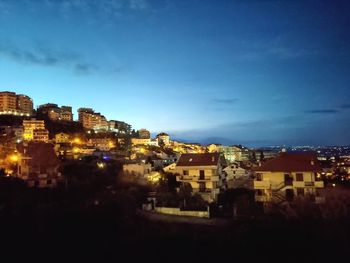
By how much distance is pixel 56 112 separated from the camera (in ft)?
370

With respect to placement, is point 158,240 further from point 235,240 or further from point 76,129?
point 76,129

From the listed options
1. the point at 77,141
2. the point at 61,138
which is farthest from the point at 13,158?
the point at 77,141

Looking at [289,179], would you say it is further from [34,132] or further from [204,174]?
[34,132]

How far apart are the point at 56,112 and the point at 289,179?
9982cm

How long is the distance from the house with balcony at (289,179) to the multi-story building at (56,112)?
300 feet

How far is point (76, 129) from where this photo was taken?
9762 centimetres

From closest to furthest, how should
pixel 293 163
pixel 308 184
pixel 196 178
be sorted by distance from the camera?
1. pixel 308 184
2. pixel 293 163
3. pixel 196 178

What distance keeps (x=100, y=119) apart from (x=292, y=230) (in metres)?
108

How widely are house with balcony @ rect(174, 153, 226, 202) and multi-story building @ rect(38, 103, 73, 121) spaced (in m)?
82.4

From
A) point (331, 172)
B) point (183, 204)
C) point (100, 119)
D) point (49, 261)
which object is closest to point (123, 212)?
point (183, 204)

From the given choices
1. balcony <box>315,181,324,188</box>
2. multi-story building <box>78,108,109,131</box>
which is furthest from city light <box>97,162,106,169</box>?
multi-story building <box>78,108,109,131</box>

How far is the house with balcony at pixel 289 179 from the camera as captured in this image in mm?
29156

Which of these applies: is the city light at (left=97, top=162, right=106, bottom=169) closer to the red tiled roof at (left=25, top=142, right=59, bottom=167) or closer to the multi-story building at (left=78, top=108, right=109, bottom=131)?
the red tiled roof at (left=25, top=142, right=59, bottom=167)

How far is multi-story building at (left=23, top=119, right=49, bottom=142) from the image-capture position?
77.6 meters
